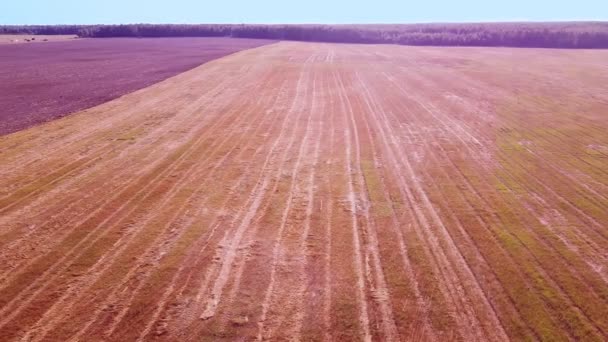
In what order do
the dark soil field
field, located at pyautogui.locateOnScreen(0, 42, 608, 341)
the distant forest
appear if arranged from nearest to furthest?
field, located at pyautogui.locateOnScreen(0, 42, 608, 341) < the dark soil field < the distant forest

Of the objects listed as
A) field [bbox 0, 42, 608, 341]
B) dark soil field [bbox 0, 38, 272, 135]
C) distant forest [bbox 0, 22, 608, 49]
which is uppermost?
distant forest [bbox 0, 22, 608, 49]

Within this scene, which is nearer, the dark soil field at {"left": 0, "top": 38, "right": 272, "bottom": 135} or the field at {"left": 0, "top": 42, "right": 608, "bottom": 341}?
the field at {"left": 0, "top": 42, "right": 608, "bottom": 341}

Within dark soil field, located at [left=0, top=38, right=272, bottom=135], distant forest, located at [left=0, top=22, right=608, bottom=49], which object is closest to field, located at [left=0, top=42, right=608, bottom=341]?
dark soil field, located at [left=0, top=38, right=272, bottom=135]

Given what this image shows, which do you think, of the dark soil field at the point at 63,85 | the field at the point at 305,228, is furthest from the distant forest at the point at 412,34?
the field at the point at 305,228

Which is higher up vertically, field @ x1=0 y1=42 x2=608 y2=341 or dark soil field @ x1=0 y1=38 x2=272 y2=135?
dark soil field @ x1=0 y1=38 x2=272 y2=135

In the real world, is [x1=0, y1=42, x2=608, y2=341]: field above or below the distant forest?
below

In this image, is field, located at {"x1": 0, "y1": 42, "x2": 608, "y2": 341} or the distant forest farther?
the distant forest

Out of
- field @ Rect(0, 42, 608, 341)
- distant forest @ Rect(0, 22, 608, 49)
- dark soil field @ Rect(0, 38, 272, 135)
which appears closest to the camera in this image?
field @ Rect(0, 42, 608, 341)

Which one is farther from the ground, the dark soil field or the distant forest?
the distant forest

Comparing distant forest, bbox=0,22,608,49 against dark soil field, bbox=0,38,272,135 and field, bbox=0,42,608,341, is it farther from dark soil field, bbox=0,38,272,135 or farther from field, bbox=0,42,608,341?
field, bbox=0,42,608,341

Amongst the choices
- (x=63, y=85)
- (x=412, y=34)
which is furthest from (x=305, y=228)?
(x=412, y=34)
